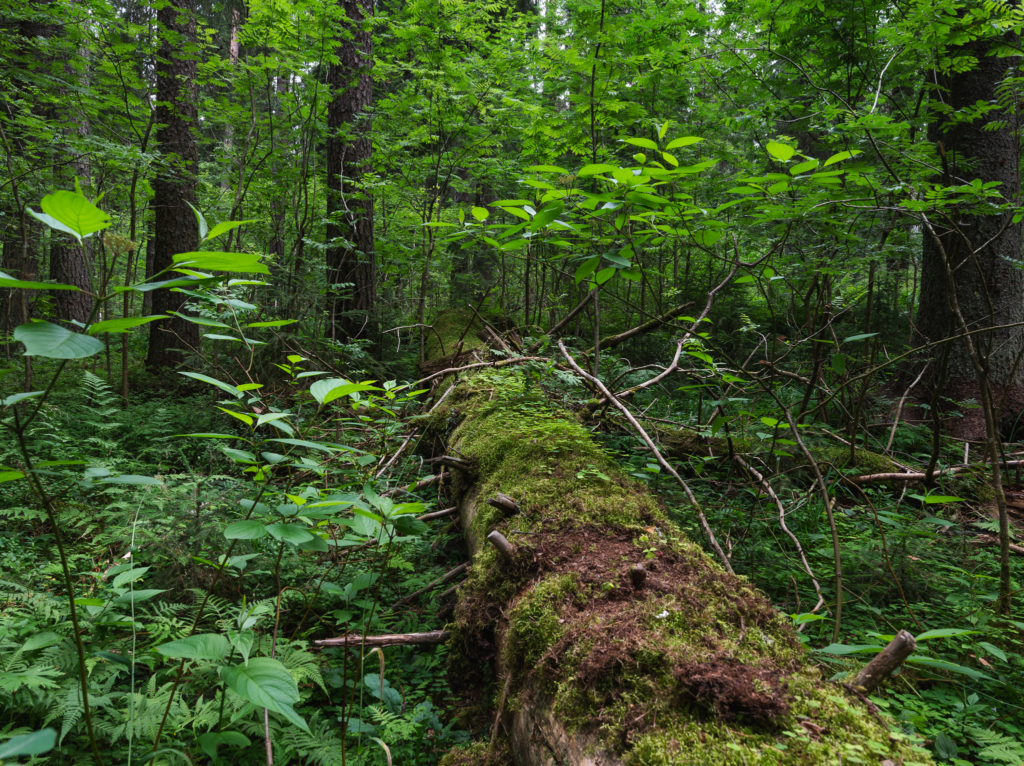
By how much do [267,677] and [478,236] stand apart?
1898mm

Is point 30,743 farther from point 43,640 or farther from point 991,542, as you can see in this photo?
point 991,542

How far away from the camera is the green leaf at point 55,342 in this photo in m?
0.77

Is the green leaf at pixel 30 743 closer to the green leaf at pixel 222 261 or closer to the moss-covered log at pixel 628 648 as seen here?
the green leaf at pixel 222 261

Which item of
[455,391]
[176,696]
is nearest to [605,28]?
[455,391]

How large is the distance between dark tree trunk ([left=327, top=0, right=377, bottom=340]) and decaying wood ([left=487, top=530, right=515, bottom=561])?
5351mm

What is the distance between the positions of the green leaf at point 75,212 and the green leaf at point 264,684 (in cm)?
103

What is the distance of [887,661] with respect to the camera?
119 cm

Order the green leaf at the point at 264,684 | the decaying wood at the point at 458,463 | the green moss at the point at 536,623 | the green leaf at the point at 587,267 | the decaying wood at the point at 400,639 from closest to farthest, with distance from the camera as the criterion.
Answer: the green leaf at the point at 264,684
the green moss at the point at 536,623
the green leaf at the point at 587,267
the decaying wood at the point at 400,639
the decaying wood at the point at 458,463

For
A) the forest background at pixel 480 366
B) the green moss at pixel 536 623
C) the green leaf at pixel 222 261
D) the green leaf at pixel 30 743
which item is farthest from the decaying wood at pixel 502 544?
Answer: the green leaf at pixel 30 743

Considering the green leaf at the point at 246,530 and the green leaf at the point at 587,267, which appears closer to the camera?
the green leaf at the point at 246,530

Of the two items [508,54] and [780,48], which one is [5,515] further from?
[780,48]

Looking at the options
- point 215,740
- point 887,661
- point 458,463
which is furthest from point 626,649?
point 458,463

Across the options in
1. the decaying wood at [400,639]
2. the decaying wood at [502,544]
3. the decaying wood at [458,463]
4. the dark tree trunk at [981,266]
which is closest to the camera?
the decaying wood at [502,544]

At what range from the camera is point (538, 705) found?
149 centimetres
